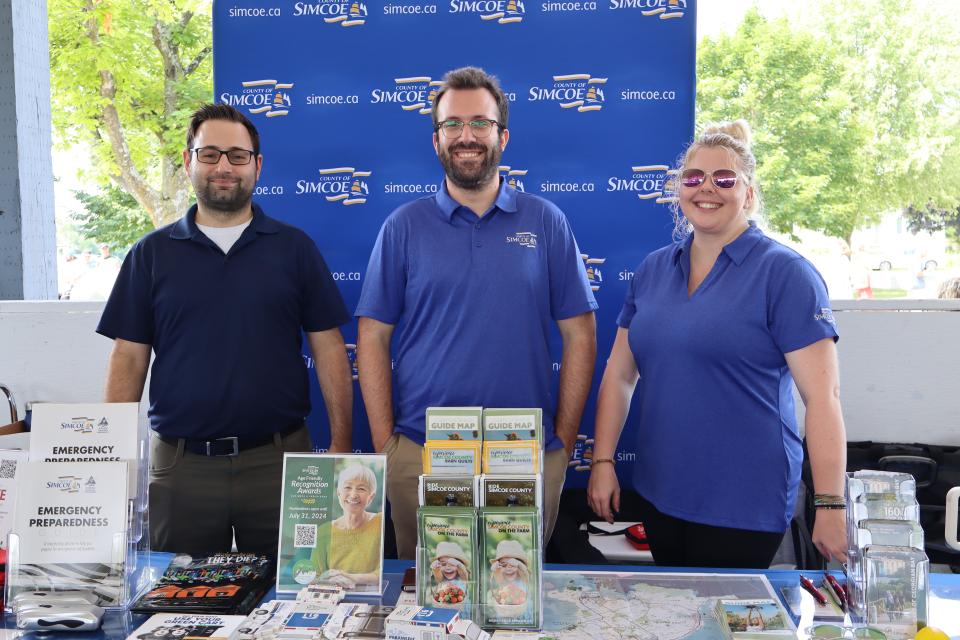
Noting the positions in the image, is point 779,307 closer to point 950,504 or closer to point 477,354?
point 950,504

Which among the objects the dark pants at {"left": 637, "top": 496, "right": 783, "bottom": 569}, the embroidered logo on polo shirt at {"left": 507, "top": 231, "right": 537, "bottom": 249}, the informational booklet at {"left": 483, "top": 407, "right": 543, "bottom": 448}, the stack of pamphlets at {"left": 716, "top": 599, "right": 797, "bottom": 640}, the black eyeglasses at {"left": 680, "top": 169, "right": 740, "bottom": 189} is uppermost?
the black eyeglasses at {"left": 680, "top": 169, "right": 740, "bottom": 189}

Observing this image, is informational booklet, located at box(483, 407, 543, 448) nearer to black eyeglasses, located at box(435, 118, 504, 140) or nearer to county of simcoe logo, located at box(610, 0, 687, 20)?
black eyeglasses, located at box(435, 118, 504, 140)

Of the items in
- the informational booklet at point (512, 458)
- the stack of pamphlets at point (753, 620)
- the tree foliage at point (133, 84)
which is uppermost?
the tree foliage at point (133, 84)

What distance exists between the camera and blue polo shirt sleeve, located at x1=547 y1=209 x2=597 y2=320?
2.46m

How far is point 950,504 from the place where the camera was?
1.59 m

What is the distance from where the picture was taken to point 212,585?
1.72m

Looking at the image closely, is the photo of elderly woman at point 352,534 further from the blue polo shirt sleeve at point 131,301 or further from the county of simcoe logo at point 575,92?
the county of simcoe logo at point 575,92

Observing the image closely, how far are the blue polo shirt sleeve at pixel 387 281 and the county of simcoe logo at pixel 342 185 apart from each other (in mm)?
837

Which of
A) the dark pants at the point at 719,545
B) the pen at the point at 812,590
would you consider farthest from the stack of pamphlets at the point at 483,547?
the dark pants at the point at 719,545

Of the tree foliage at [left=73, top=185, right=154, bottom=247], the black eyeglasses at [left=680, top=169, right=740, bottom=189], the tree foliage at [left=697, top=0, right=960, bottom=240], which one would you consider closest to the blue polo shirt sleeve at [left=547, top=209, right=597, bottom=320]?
the black eyeglasses at [left=680, top=169, right=740, bottom=189]

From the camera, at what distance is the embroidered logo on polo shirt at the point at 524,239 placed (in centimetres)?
242

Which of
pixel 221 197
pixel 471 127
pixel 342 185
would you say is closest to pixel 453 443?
pixel 471 127

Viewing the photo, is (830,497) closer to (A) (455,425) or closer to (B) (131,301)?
(A) (455,425)

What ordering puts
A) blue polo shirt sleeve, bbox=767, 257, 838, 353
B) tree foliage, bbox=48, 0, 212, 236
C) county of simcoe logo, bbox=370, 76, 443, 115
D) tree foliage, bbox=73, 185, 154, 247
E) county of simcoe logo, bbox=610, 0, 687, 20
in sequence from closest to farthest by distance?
1. blue polo shirt sleeve, bbox=767, 257, 838, 353
2. county of simcoe logo, bbox=610, 0, 687, 20
3. county of simcoe logo, bbox=370, 76, 443, 115
4. tree foliage, bbox=48, 0, 212, 236
5. tree foliage, bbox=73, 185, 154, 247
